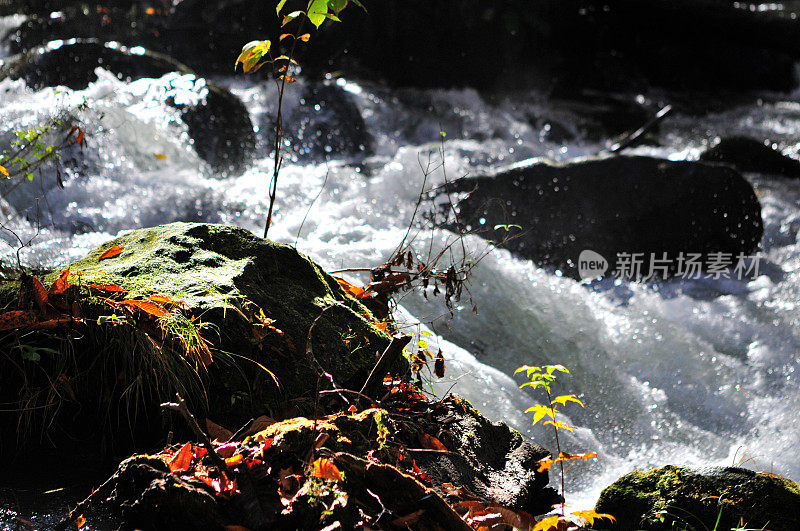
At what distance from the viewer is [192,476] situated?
1.68 m

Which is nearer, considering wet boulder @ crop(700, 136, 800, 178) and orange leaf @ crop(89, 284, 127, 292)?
orange leaf @ crop(89, 284, 127, 292)

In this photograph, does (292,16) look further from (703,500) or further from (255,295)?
(703,500)

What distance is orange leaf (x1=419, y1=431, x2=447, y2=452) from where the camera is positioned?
2.31m

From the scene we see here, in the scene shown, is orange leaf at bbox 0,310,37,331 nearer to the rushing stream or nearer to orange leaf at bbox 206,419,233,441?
orange leaf at bbox 206,419,233,441

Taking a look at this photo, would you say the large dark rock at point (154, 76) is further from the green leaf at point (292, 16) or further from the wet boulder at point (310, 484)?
the wet boulder at point (310, 484)

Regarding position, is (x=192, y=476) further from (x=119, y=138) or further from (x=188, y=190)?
(x=119, y=138)

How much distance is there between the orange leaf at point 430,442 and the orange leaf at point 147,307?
1020mm

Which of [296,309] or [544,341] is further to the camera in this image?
[544,341]

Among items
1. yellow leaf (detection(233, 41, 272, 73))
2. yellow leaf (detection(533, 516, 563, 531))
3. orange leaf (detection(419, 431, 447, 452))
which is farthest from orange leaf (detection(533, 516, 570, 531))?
yellow leaf (detection(233, 41, 272, 73))

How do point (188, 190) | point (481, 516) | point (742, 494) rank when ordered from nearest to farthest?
point (481, 516) < point (742, 494) < point (188, 190)

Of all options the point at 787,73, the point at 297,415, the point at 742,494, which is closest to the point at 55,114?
the point at 297,415

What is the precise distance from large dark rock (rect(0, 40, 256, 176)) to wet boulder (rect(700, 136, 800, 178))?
6437mm

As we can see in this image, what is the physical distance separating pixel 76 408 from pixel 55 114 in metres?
5.19

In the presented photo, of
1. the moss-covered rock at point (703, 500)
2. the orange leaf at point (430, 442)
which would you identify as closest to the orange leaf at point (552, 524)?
the orange leaf at point (430, 442)
